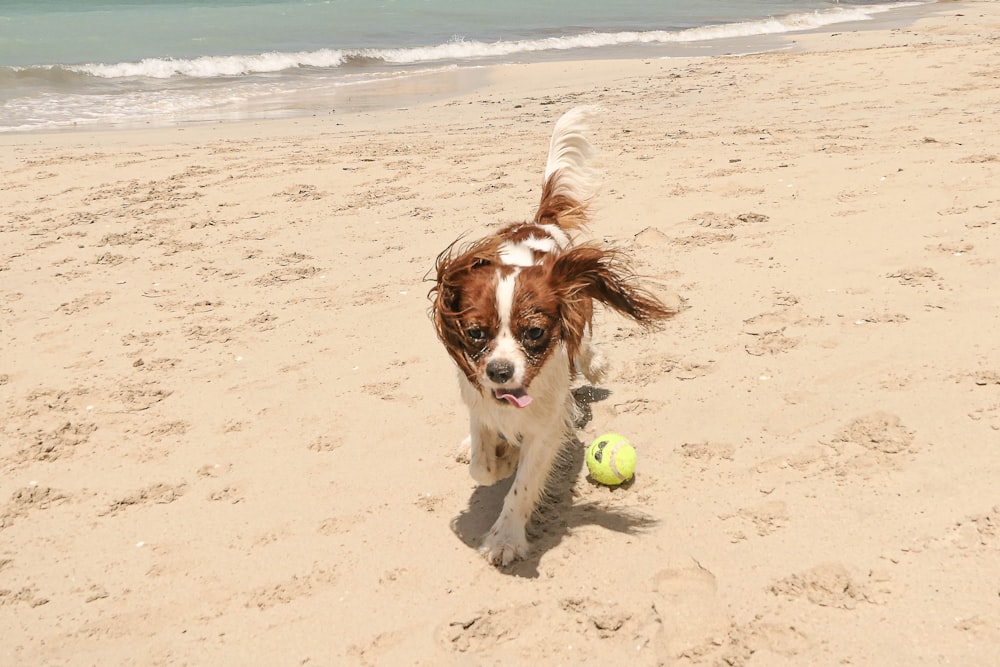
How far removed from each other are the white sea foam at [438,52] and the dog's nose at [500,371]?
51.3ft

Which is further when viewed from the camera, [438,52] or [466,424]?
[438,52]

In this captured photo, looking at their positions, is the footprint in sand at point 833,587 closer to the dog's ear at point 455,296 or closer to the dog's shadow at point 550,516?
the dog's shadow at point 550,516

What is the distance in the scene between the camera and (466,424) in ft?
14.0

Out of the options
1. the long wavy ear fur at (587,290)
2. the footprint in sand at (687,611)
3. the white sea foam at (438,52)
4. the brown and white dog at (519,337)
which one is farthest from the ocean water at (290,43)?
the footprint in sand at (687,611)

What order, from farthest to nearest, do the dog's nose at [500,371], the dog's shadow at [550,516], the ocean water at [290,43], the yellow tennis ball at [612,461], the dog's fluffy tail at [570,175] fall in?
the ocean water at [290,43] < the dog's fluffy tail at [570,175] < the yellow tennis ball at [612,461] < the dog's shadow at [550,516] < the dog's nose at [500,371]

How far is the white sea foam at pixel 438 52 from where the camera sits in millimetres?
16828

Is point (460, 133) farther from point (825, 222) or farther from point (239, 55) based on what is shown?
point (239, 55)

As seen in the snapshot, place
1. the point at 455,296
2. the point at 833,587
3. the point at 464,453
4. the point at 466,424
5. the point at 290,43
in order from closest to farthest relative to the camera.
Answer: the point at 833,587 → the point at 455,296 → the point at 464,453 → the point at 466,424 → the point at 290,43

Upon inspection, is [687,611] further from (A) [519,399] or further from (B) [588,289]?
(B) [588,289]

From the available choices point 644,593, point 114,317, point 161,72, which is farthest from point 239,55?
point 644,593

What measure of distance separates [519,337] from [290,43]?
18583 millimetres

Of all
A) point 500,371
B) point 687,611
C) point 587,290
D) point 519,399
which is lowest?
point 687,611

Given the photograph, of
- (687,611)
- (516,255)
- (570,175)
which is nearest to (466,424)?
(516,255)

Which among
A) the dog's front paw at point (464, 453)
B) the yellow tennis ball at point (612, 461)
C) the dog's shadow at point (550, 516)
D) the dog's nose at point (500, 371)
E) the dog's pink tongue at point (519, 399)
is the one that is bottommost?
the dog's shadow at point (550, 516)
